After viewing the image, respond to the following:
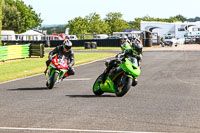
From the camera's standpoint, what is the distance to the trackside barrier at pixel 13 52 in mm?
31744

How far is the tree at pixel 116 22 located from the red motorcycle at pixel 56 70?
141 metres

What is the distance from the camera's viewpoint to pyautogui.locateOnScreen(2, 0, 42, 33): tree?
111312 mm

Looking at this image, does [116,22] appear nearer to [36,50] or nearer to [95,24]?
[95,24]

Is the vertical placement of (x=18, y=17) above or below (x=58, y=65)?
above

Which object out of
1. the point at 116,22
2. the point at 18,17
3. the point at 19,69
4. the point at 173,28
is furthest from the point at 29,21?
the point at 19,69

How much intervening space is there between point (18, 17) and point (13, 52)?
8128cm

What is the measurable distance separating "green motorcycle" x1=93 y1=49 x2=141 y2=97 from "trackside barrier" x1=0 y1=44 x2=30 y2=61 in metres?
20.7

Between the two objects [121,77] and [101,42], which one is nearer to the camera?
[121,77]

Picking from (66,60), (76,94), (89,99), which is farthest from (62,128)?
(66,60)

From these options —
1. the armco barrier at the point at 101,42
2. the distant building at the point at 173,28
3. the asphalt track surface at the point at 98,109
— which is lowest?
the asphalt track surface at the point at 98,109

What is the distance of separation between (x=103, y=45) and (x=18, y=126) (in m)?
54.2

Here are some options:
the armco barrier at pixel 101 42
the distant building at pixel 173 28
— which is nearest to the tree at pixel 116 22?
the distant building at pixel 173 28

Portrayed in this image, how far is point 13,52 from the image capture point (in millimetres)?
33719

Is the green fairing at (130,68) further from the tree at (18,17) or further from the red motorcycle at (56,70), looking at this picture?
the tree at (18,17)
